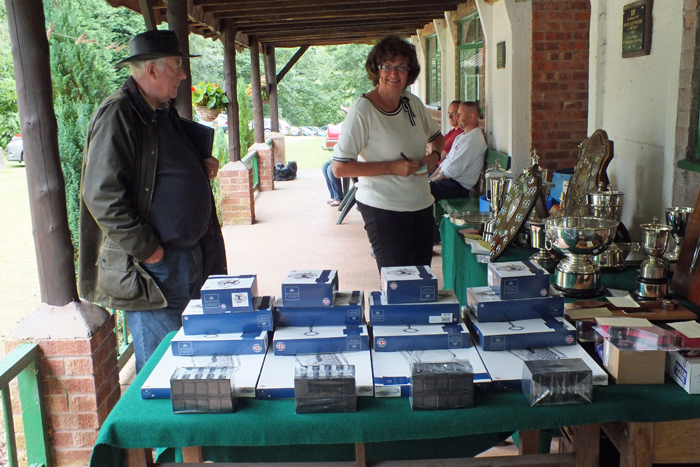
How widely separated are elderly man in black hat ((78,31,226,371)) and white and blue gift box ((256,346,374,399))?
34.3 inches

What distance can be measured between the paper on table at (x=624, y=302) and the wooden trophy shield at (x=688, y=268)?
0.23 m

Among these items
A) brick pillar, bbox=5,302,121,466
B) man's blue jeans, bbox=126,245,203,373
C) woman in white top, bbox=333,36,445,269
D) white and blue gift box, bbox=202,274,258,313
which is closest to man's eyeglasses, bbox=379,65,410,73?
woman in white top, bbox=333,36,445,269

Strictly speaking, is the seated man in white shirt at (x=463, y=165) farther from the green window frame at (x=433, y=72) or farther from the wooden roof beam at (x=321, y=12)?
the green window frame at (x=433, y=72)

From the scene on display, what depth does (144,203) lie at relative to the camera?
97.2 inches

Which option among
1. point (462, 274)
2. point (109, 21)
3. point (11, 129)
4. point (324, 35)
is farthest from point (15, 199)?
point (462, 274)

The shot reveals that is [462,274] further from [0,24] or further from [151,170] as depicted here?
[0,24]

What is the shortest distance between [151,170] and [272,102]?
36.2 feet

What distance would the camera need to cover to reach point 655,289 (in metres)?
2.15

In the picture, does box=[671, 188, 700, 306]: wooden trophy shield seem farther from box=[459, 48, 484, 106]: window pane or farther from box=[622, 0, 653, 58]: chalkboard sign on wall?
box=[459, 48, 484, 106]: window pane

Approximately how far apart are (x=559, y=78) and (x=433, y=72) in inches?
267

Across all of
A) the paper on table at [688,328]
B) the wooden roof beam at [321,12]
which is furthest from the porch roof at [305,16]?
the paper on table at [688,328]

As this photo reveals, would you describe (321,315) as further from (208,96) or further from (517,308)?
(208,96)

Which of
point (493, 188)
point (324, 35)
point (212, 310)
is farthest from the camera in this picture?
point (324, 35)

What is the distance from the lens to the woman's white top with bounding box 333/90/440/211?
2.98 m
